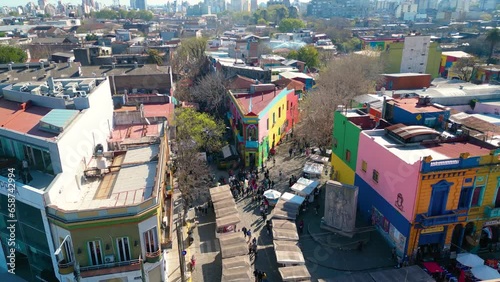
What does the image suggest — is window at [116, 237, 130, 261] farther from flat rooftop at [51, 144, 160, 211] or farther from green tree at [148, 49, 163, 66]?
green tree at [148, 49, 163, 66]

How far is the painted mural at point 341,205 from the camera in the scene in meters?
24.0

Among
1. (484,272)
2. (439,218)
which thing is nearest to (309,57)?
(439,218)

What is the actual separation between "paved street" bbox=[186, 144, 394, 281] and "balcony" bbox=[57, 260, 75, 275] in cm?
742

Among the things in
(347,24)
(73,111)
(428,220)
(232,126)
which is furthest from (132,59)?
(347,24)

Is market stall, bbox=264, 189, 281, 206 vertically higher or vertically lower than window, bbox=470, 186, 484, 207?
lower

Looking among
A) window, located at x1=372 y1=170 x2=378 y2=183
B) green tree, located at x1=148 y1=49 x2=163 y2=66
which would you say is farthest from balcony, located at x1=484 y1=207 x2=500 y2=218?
green tree, located at x1=148 y1=49 x2=163 y2=66

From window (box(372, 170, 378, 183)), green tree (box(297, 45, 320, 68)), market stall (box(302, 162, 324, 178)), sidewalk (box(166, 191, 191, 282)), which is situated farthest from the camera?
green tree (box(297, 45, 320, 68))

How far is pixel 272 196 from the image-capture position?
2827cm

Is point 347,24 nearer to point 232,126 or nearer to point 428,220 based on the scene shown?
point 232,126

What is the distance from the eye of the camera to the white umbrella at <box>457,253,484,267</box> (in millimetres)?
20797

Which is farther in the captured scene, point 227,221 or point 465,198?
point 227,221

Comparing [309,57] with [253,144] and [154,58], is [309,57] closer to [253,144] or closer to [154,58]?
[154,58]

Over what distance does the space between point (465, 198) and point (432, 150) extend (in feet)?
11.4

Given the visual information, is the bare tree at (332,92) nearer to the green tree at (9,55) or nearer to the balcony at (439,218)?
the balcony at (439,218)
